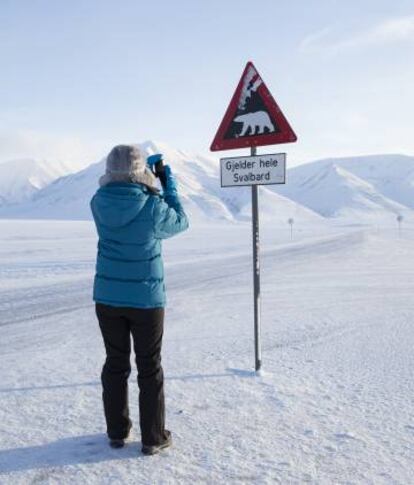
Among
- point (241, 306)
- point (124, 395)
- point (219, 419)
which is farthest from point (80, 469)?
point (241, 306)

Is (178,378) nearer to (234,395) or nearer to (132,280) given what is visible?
(234,395)

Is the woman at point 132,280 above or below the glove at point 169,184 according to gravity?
below

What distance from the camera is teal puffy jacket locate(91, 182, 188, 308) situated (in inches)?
121

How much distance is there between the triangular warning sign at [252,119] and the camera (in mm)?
4500

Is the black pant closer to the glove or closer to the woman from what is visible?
the woman

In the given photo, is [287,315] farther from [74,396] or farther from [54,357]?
[74,396]

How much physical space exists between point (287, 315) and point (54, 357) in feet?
11.6

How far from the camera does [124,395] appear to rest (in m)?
3.31

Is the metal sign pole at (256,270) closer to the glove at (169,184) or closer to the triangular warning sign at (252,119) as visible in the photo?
the triangular warning sign at (252,119)

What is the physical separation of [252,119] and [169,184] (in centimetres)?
162

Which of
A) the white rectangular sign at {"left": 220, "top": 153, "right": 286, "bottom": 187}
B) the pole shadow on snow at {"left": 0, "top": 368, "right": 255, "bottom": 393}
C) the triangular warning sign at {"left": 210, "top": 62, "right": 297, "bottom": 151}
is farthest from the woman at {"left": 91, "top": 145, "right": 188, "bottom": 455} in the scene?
the triangular warning sign at {"left": 210, "top": 62, "right": 297, "bottom": 151}

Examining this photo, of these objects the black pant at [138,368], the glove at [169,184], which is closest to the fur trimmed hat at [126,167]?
the glove at [169,184]

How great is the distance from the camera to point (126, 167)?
310cm

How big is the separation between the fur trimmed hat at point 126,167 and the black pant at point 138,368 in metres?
0.80
